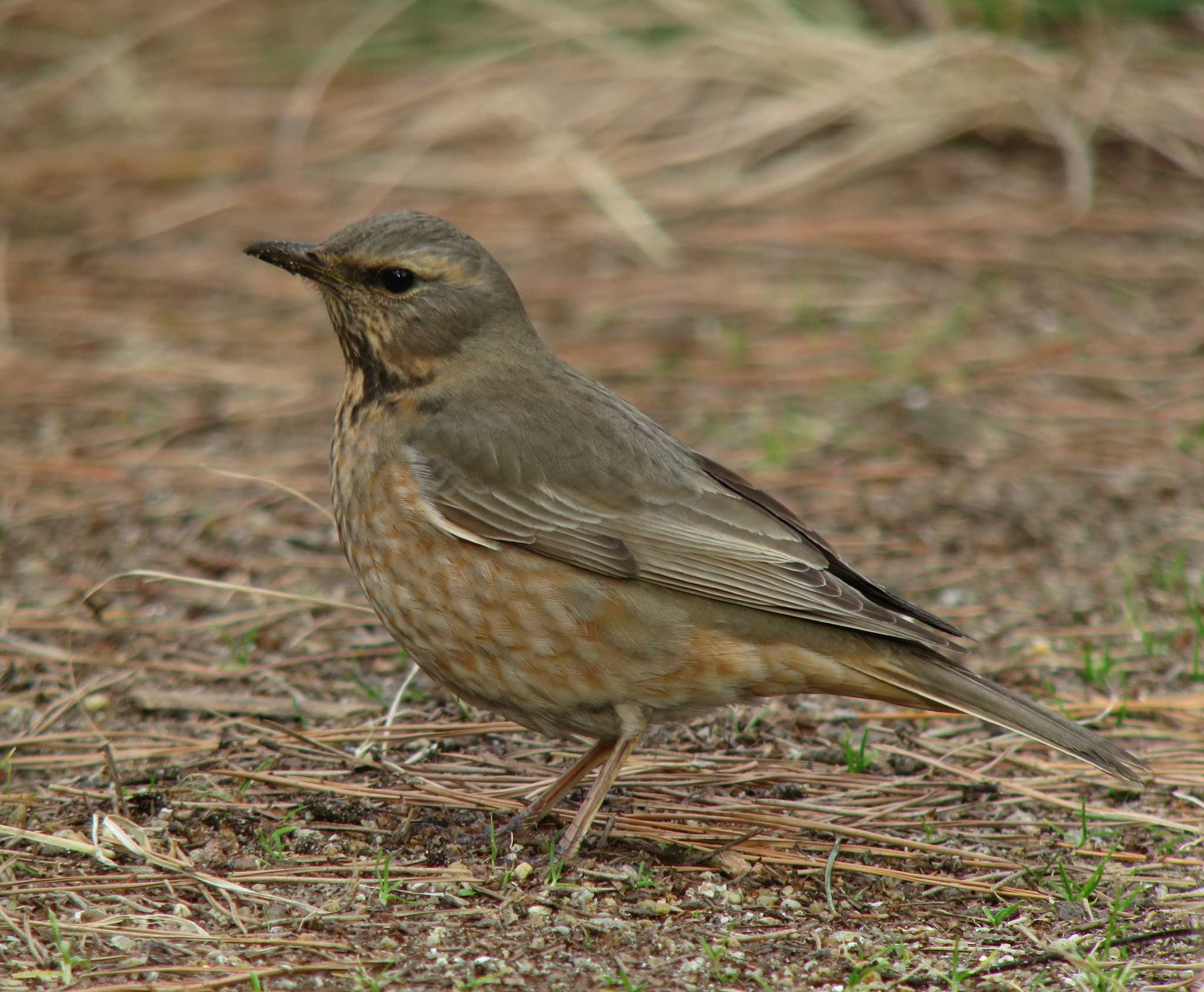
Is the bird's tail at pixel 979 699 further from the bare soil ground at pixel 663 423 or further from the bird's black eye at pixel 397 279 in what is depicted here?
the bird's black eye at pixel 397 279

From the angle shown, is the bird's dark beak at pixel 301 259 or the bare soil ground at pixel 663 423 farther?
the bird's dark beak at pixel 301 259

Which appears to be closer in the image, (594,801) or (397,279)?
(594,801)

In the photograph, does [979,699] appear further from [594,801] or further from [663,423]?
[663,423]

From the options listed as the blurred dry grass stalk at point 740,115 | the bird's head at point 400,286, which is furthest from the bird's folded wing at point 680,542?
the blurred dry grass stalk at point 740,115

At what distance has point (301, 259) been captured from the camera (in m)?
5.12

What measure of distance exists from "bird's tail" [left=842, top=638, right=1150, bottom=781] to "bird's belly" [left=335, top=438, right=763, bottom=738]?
0.37m

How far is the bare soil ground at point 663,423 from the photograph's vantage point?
420 centimetres

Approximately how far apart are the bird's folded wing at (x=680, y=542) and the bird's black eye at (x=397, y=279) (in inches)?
22.6

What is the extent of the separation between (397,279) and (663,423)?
2913 mm

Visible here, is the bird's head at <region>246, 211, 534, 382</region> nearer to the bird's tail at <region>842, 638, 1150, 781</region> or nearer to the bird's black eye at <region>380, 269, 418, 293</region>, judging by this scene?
the bird's black eye at <region>380, 269, 418, 293</region>

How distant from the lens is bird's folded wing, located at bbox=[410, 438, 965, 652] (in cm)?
476

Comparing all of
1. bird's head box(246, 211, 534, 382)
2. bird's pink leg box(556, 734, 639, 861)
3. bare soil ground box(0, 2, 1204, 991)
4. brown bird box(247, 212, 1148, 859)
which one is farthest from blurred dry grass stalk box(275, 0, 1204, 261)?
bird's pink leg box(556, 734, 639, 861)

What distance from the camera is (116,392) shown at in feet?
26.8

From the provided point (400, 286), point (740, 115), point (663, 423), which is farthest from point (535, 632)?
point (740, 115)
